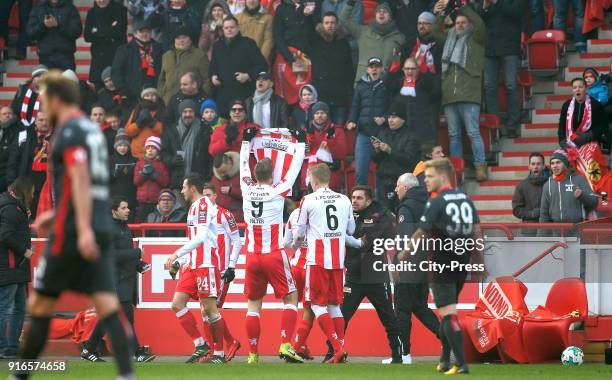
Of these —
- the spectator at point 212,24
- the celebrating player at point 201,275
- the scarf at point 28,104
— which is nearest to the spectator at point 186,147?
the spectator at point 212,24

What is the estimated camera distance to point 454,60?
759 inches

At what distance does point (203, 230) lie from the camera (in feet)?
49.3

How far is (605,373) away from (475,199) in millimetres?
6566

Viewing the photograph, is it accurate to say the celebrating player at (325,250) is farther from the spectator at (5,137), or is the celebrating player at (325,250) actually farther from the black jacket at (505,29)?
the spectator at (5,137)

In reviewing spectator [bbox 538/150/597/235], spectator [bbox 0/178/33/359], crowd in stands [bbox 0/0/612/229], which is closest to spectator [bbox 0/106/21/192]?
crowd in stands [bbox 0/0/612/229]

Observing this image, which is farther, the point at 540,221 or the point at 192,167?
the point at 192,167

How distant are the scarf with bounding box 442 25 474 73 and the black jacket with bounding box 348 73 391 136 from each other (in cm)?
109

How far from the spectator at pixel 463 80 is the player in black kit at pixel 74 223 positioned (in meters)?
11.0

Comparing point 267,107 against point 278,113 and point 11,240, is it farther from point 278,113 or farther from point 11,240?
point 11,240

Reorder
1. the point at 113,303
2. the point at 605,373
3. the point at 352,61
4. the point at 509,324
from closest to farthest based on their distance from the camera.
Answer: the point at 113,303 < the point at 605,373 < the point at 509,324 < the point at 352,61

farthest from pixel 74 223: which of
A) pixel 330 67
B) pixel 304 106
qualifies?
pixel 330 67

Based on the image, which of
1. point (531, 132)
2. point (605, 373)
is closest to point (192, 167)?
point (531, 132)

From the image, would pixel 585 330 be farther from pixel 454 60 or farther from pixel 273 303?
pixel 454 60

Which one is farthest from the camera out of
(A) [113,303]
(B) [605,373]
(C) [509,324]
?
(C) [509,324]
